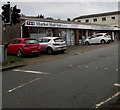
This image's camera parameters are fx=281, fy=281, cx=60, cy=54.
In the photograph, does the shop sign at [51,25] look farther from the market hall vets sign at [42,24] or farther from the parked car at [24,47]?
the parked car at [24,47]

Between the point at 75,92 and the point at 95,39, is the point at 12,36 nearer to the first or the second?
the point at 95,39

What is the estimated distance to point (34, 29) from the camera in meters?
31.3

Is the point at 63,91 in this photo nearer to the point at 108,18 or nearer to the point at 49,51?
the point at 49,51

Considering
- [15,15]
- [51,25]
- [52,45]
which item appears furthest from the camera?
[51,25]

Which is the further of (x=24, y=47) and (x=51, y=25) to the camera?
(x=51, y=25)

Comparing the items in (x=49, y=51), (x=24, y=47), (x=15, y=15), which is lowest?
(x=49, y=51)

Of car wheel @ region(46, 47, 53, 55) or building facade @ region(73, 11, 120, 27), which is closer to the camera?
car wheel @ region(46, 47, 53, 55)

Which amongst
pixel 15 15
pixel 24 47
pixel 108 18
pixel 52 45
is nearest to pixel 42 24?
pixel 52 45

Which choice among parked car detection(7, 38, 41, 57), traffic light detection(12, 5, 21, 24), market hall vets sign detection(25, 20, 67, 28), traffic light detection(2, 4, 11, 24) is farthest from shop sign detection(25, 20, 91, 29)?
traffic light detection(2, 4, 11, 24)

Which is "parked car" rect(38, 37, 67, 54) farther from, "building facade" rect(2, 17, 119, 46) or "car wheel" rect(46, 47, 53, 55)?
"building facade" rect(2, 17, 119, 46)

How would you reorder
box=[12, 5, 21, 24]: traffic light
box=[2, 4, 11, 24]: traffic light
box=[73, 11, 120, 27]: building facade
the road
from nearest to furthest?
the road → box=[2, 4, 11, 24]: traffic light → box=[12, 5, 21, 24]: traffic light → box=[73, 11, 120, 27]: building facade

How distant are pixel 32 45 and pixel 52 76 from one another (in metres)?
11.3

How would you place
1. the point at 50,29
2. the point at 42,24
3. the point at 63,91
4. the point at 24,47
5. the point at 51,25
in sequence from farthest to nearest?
Answer: 1. the point at 50,29
2. the point at 51,25
3. the point at 42,24
4. the point at 24,47
5. the point at 63,91

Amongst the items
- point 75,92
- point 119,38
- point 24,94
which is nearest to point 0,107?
point 24,94
